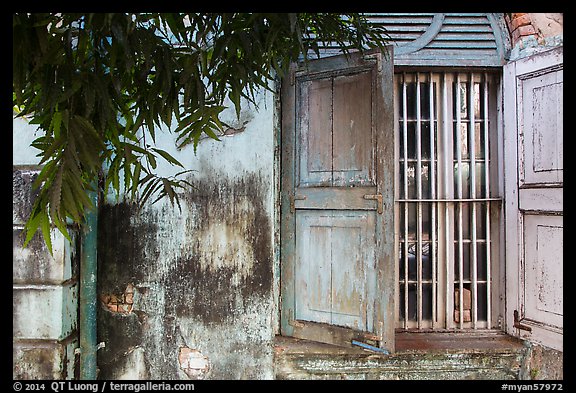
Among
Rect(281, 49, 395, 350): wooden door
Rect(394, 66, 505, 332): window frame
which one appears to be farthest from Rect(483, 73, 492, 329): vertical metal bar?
Rect(281, 49, 395, 350): wooden door

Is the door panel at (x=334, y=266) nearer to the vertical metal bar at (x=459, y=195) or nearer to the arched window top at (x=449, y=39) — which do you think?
the vertical metal bar at (x=459, y=195)

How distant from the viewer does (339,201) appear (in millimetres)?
2773

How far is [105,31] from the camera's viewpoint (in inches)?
48.1

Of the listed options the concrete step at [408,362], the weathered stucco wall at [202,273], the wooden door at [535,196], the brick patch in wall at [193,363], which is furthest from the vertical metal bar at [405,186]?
the brick patch in wall at [193,363]

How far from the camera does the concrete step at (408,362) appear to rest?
2.85 metres

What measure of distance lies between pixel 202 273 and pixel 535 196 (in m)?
2.28

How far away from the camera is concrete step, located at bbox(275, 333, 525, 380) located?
9.35 ft

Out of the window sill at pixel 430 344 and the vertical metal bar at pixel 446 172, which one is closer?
the window sill at pixel 430 344

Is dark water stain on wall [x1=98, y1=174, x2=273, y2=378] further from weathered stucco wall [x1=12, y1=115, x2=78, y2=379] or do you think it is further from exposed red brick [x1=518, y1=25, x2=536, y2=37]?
exposed red brick [x1=518, y1=25, x2=536, y2=37]

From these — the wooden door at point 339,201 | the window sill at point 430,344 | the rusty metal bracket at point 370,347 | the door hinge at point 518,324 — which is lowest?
the window sill at point 430,344

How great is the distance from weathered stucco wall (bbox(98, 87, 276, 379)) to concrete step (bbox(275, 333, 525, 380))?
6.6 inches

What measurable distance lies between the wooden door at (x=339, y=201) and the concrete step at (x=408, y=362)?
14 centimetres

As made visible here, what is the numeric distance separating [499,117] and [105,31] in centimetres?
287

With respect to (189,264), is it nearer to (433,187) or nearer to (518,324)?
(433,187)
